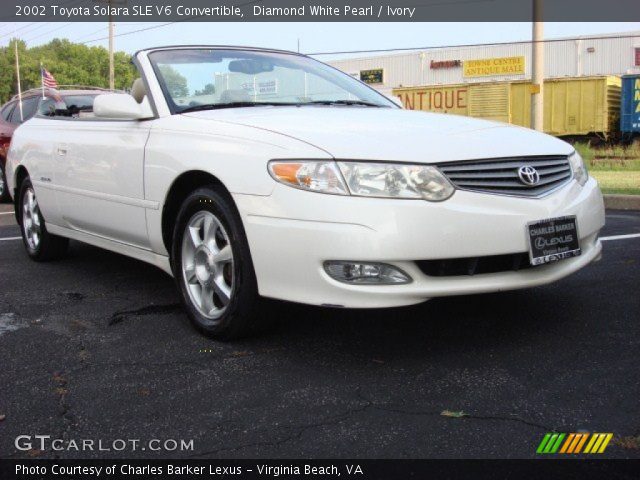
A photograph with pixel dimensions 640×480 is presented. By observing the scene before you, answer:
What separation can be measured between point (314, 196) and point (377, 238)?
1.06 ft

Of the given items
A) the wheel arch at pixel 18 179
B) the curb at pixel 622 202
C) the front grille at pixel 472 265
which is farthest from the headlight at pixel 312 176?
the curb at pixel 622 202

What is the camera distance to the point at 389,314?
13.2 ft

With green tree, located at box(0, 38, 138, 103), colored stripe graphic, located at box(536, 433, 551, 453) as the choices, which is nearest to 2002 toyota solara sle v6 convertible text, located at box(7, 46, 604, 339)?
colored stripe graphic, located at box(536, 433, 551, 453)

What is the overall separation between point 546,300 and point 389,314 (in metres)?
0.95

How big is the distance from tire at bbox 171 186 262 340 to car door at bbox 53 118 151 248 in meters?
0.43

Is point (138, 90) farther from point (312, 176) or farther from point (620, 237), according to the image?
point (620, 237)

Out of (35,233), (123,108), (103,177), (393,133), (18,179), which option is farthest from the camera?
(18,179)

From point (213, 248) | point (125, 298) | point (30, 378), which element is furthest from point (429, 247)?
point (125, 298)

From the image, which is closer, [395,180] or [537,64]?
[395,180]

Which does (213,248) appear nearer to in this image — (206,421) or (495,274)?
(206,421)

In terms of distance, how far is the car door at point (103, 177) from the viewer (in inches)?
162

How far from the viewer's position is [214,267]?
3.61 m

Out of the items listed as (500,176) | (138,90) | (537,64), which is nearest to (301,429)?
(500,176)

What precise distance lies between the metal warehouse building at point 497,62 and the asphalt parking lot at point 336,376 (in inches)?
1235
